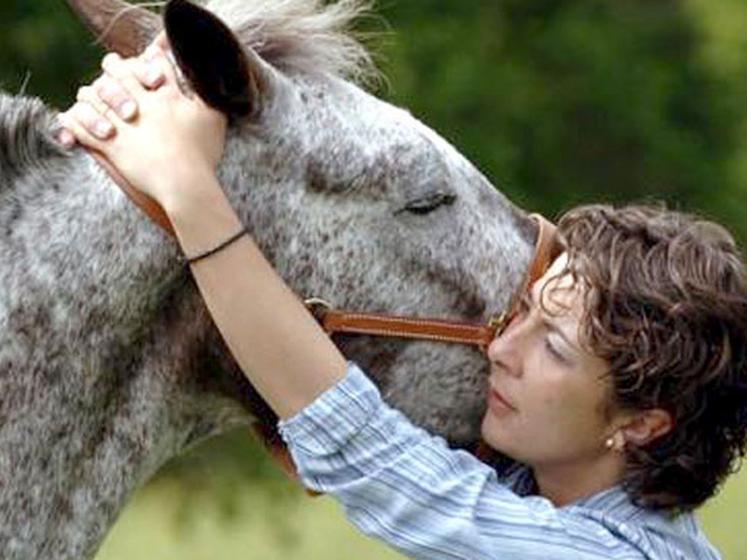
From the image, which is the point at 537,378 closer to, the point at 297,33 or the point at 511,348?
the point at 511,348

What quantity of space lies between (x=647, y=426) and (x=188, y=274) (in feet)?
2.57

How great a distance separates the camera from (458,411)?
14.4 ft

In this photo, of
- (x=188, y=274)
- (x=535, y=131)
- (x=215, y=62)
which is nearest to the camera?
(x=215, y=62)

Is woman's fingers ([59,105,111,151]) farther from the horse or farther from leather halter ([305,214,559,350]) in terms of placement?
leather halter ([305,214,559,350])

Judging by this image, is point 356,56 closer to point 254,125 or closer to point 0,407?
point 254,125

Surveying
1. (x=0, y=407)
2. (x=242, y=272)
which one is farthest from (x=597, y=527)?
(x=0, y=407)

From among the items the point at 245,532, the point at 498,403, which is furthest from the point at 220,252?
the point at 245,532

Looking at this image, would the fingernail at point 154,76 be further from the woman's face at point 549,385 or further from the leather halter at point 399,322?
the woman's face at point 549,385

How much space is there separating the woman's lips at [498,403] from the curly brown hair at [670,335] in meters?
0.17

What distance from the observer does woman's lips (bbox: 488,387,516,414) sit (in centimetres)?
429

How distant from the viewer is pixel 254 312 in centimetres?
409

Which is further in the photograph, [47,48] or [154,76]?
[47,48]

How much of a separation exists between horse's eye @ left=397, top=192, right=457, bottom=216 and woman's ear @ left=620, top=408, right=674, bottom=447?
18.5 inches

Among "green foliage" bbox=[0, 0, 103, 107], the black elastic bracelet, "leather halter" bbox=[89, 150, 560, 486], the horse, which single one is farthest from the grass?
the black elastic bracelet
